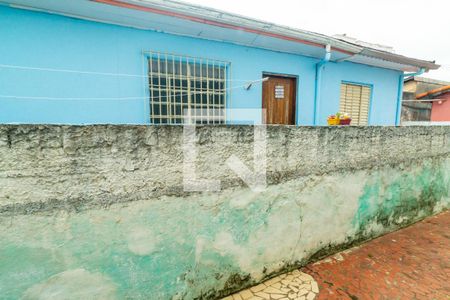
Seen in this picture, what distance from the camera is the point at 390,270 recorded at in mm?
2463

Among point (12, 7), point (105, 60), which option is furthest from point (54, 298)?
point (12, 7)

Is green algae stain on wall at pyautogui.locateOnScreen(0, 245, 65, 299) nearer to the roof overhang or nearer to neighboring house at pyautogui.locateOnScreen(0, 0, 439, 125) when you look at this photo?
neighboring house at pyautogui.locateOnScreen(0, 0, 439, 125)

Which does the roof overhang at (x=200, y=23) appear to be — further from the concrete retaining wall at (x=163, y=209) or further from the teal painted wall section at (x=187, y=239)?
the teal painted wall section at (x=187, y=239)

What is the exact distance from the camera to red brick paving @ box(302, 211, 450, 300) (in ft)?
7.05

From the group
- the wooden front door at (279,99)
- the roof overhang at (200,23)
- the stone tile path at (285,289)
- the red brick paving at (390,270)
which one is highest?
the roof overhang at (200,23)

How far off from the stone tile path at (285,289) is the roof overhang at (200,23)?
3.80 metres

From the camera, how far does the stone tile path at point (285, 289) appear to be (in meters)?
2.03

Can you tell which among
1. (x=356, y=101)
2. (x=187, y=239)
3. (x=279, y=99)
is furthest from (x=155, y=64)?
(x=356, y=101)

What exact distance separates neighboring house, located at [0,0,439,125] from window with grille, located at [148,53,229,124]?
0.02m

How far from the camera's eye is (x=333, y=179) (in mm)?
2570

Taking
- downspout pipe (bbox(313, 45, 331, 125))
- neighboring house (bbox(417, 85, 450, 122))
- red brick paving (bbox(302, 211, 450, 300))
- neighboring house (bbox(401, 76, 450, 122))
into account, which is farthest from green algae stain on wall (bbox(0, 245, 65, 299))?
neighboring house (bbox(417, 85, 450, 122))

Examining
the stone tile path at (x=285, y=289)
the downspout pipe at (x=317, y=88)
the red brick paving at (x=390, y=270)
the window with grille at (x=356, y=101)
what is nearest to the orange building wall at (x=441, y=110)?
the window with grille at (x=356, y=101)

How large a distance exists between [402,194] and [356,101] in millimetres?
4055

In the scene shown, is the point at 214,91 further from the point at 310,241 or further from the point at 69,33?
the point at 310,241
